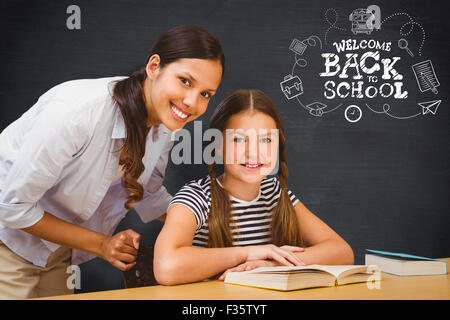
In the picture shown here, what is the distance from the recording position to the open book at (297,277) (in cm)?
105

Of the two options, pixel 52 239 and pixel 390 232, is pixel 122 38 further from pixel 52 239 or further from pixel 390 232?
pixel 390 232

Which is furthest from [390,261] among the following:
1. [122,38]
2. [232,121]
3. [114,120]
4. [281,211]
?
[122,38]

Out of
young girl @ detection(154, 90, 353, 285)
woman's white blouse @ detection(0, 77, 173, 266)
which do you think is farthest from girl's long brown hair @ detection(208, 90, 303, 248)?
woman's white blouse @ detection(0, 77, 173, 266)

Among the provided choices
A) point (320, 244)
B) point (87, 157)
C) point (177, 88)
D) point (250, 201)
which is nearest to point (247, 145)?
point (250, 201)

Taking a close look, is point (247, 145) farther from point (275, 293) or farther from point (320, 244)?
point (275, 293)

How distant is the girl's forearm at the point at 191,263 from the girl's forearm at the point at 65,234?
0.93 ft

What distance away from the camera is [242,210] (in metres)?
1.55

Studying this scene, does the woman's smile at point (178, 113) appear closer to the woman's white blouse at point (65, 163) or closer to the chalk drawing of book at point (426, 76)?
the woman's white blouse at point (65, 163)

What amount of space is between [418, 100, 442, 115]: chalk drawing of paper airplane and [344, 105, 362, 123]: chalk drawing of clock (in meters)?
0.27

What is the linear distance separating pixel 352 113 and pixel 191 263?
1.01 m

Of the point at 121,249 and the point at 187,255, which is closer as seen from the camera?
the point at 187,255

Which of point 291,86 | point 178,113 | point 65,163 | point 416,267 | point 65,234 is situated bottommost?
point 416,267

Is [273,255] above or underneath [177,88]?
underneath

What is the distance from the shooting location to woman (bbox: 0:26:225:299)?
50.7 inches
